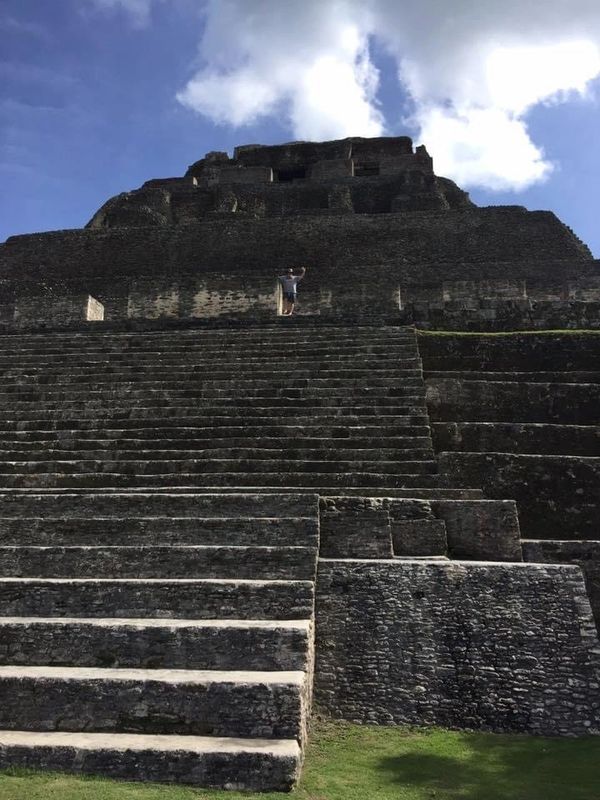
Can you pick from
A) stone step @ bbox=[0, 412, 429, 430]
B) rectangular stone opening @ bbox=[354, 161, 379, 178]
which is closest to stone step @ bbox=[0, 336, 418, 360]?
stone step @ bbox=[0, 412, 429, 430]

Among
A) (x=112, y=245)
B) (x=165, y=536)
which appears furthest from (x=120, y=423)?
(x=112, y=245)

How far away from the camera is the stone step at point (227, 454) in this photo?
791 centimetres

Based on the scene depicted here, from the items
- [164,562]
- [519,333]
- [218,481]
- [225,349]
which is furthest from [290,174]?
[164,562]

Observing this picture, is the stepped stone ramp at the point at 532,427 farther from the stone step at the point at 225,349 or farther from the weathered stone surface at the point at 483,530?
the stone step at the point at 225,349

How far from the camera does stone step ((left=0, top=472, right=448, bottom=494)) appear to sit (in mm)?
7426

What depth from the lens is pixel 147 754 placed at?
13.0 ft

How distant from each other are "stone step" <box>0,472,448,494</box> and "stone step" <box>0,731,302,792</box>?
3445 millimetres

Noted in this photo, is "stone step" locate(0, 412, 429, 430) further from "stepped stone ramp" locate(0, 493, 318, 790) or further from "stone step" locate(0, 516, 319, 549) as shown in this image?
"stone step" locate(0, 516, 319, 549)

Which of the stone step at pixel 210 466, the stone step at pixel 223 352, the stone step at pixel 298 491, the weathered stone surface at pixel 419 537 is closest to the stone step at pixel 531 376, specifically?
the stone step at pixel 223 352

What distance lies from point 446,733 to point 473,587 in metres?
1.20

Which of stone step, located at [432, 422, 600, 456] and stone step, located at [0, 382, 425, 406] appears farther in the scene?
stone step, located at [0, 382, 425, 406]

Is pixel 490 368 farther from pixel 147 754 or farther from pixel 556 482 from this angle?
pixel 147 754

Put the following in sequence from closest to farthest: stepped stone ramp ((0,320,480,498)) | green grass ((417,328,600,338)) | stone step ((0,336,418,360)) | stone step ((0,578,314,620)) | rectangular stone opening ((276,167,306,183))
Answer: stone step ((0,578,314,620))
stepped stone ramp ((0,320,480,498))
green grass ((417,328,600,338))
stone step ((0,336,418,360))
rectangular stone opening ((276,167,306,183))

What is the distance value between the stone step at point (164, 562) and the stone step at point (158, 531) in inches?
8.4
